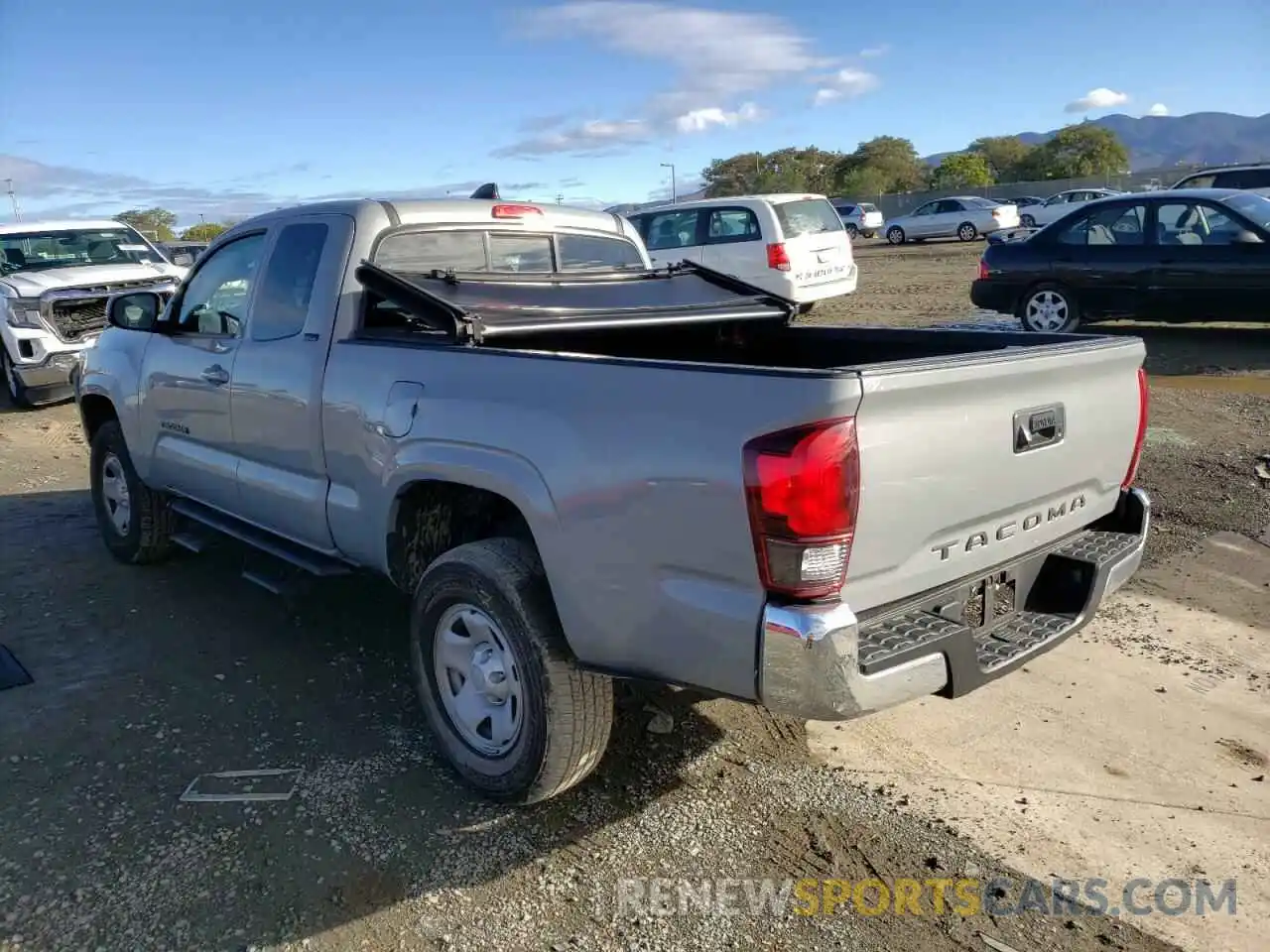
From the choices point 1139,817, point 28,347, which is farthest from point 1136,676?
point 28,347

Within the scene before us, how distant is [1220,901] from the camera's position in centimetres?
285

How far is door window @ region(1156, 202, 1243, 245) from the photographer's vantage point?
10.4 meters

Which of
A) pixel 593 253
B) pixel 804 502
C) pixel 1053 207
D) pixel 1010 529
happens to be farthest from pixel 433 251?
pixel 1053 207

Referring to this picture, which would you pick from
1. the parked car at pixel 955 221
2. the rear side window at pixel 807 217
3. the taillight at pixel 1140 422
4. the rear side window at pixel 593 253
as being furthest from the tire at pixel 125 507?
the parked car at pixel 955 221

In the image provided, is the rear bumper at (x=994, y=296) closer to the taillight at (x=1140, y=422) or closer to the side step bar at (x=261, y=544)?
the taillight at (x=1140, y=422)

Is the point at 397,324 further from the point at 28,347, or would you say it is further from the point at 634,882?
the point at 28,347

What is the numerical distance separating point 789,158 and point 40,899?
8185 centimetres

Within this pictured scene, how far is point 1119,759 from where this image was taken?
11.7 ft

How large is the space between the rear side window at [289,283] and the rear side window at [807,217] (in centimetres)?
1088

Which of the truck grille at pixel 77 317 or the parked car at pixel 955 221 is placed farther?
the parked car at pixel 955 221

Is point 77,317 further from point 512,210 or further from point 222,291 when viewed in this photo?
point 512,210

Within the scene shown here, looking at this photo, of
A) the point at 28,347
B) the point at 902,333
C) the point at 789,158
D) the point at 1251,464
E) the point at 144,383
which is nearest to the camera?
the point at 902,333

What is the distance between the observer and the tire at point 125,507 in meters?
5.62

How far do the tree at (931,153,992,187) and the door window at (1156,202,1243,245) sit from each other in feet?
177
